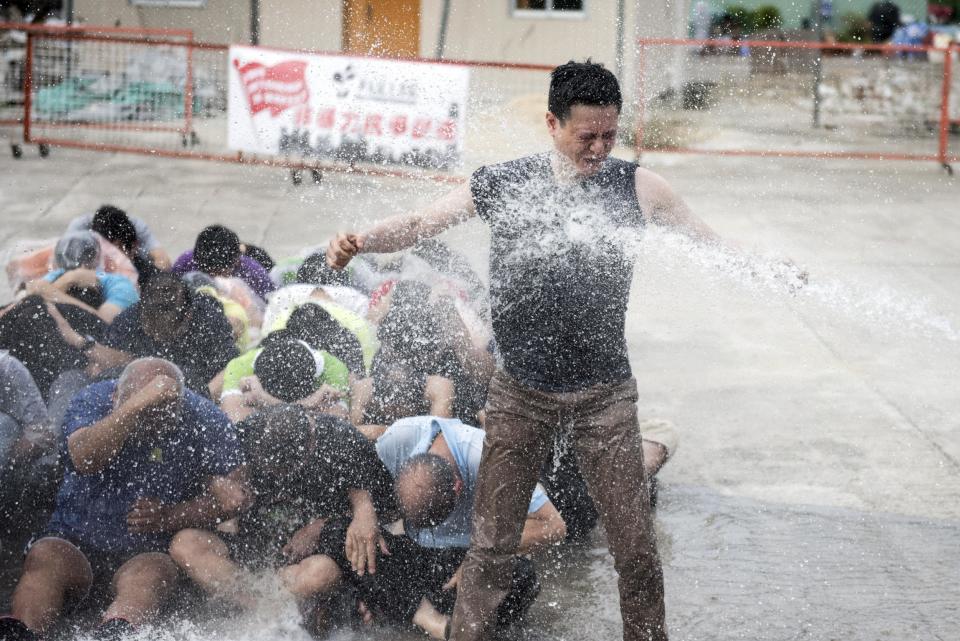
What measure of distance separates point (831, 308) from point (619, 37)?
947 cm

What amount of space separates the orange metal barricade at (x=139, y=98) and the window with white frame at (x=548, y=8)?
4478mm

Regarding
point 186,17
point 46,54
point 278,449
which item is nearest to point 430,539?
point 278,449

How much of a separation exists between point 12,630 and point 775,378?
4417mm

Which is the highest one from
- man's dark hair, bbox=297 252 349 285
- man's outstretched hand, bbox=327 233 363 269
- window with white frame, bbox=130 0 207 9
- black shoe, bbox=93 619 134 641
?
window with white frame, bbox=130 0 207 9

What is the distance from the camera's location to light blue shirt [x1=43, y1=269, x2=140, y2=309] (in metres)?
6.12

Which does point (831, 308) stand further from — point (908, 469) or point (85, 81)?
point (85, 81)

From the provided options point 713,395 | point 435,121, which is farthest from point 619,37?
point 713,395

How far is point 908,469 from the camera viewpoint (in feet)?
18.0

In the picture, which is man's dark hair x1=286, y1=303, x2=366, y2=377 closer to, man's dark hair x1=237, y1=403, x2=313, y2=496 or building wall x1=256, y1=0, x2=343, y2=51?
man's dark hair x1=237, y1=403, x2=313, y2=496

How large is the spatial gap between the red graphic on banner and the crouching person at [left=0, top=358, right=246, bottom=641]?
24.1ft

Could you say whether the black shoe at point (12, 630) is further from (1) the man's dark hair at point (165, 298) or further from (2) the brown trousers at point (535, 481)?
(1) the man's dark hair at point (165, 298)

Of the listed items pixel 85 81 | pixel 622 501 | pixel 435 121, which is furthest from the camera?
pixel 85 81

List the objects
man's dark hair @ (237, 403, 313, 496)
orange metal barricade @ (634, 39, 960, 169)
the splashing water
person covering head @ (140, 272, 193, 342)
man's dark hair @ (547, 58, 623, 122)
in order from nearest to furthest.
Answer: man's dark hair @ (547, 58, 623, 122) → man's dark hair @ (237, 403, 313, 496) → person covering head @ (140, 272, 193, 342) → the splashing water → orange metal barricade @ (634, 39, 960, 169)

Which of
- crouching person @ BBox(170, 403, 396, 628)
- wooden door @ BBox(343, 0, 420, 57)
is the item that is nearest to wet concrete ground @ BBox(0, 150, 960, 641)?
crouching person @ BBox(170, 403, 396, 628)
